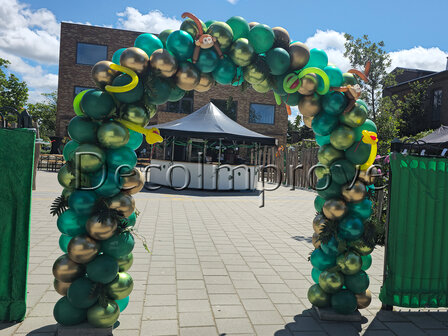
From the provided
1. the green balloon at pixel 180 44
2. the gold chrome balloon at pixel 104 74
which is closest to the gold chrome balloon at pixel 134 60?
the gold chrome balloon at pixel 104 74

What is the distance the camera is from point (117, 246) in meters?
2.81

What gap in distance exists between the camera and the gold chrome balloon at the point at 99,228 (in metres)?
2.69

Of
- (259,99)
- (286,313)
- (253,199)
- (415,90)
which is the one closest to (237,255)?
(286,313)

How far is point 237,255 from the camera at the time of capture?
5.37 meters

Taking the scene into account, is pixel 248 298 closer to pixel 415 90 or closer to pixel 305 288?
pixel 305 288

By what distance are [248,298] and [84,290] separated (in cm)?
181

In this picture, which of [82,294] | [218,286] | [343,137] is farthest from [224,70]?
[218,286]

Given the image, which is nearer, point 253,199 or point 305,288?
point 305,288

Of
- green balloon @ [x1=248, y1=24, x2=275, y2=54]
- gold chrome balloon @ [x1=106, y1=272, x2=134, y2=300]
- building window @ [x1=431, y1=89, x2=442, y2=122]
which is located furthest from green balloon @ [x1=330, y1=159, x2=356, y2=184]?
building window @ [x1=431, y1=89, x2=442, y2=122]

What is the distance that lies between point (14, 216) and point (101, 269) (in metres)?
0.97

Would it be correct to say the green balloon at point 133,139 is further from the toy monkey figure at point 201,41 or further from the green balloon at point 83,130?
the toy monkey figure at point 201,41

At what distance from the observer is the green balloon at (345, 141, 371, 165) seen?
3.24 meters

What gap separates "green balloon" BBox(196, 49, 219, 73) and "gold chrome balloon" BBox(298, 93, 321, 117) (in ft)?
3.12

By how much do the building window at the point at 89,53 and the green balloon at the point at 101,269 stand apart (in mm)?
26617
